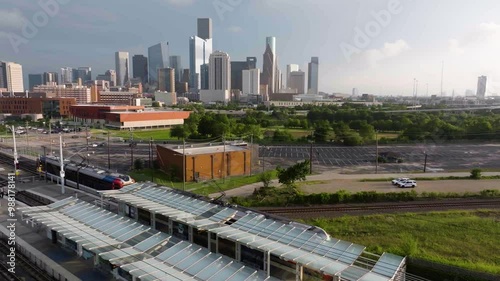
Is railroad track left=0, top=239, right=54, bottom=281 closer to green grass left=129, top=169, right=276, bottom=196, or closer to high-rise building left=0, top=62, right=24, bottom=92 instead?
green grass left=129, top=169, right=276, bottom=196

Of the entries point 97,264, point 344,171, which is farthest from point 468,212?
point 97,264

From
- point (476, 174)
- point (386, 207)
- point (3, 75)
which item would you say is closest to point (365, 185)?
point (386, 207)

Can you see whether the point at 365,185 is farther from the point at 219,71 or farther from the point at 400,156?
the point at 219,71

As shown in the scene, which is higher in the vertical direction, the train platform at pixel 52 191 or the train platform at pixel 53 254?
the train platform at pixel 53 254

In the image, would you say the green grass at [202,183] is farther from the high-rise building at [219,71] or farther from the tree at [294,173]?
the high-rise building at [219,71]

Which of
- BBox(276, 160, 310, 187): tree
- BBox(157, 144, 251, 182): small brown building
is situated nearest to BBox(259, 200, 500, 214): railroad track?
BBox(276, 160, 310, 187): tree

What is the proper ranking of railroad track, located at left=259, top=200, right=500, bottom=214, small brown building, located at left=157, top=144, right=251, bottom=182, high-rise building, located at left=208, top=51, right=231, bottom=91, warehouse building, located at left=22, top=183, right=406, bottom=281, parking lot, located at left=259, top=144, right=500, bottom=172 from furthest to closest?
high-rise building, located at left=208, top=51, right=231, bottom=91
parking lot, located at left=259, top=144, right=500, bottom=172
small brown building, located at left=157, top=144, right=251, bottom=182
railroad track, located at left=259, top=200, right=500, bottom=214
warehouse building, located at left=22, top=183, right=406, bottom=281

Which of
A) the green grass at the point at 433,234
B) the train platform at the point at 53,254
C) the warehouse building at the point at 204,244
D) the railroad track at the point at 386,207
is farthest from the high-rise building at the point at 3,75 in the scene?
the green grass at the point at 433,234
